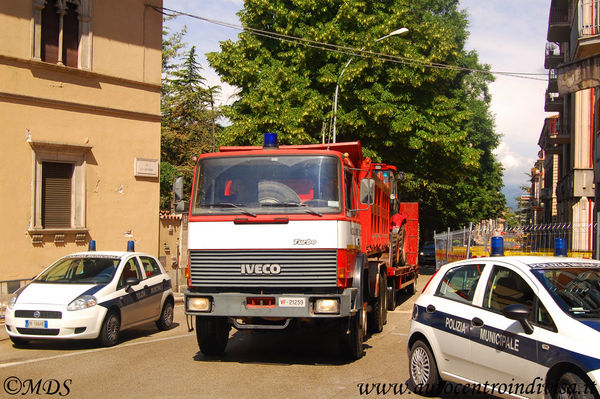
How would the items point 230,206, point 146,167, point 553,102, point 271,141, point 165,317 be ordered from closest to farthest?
point 230,206 → point 271,141 → point 165,317 → point 146,167 → point 553,102

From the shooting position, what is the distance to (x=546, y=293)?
5.72 metres

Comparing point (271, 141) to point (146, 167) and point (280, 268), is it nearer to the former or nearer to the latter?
point (280, 268)

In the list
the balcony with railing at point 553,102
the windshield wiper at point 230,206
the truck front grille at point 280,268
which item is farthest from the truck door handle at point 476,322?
the balcony with railing at point 553,102

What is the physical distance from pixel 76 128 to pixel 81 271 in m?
7.00

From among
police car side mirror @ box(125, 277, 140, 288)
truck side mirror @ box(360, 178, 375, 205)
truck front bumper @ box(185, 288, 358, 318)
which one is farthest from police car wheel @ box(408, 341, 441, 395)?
police car side mirror @ box(125, 277, 140, 288)

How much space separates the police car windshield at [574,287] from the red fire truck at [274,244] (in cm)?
303

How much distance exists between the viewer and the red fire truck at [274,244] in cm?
847

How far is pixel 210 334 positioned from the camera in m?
9.30

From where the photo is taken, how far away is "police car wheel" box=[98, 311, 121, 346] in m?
10.5

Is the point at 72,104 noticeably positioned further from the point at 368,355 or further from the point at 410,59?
the point at 410,59

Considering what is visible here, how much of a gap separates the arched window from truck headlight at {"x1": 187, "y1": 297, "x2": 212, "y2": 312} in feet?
34.7

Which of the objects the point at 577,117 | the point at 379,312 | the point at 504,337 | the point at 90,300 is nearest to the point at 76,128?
the point at 90,300

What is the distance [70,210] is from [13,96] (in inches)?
129

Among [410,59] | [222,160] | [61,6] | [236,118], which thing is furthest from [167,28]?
[222,160]
